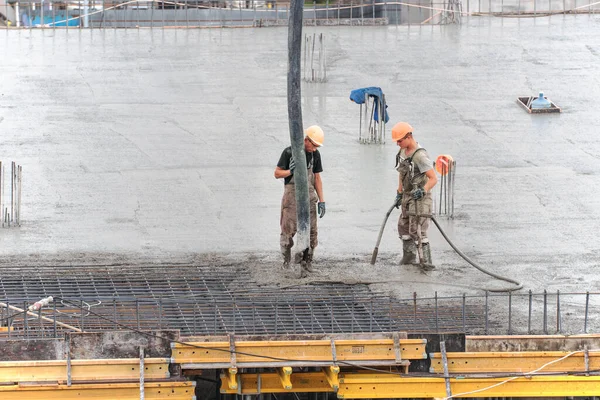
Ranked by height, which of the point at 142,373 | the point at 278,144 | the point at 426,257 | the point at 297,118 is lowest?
the point at 142,373

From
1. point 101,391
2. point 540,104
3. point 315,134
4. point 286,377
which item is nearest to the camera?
point 101,391

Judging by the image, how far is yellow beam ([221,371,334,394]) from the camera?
914cm

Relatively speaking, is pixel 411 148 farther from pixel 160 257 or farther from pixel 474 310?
pixel 160 257

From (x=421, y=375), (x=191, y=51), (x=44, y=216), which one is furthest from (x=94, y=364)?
(x=191, y=51)

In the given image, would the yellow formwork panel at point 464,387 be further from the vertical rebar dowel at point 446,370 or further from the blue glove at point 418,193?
the blue glove at point 418,193

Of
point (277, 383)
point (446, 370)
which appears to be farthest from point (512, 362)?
point (277, 383)

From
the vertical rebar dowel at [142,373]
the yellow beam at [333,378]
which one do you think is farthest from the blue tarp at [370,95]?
the vertical rebar dowel at [142,373]

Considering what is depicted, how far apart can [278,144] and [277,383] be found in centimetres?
851

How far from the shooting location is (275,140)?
17.6 metres

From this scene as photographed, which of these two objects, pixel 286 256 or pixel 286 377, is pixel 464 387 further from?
pixel 286 256

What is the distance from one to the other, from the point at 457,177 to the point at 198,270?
5.49m

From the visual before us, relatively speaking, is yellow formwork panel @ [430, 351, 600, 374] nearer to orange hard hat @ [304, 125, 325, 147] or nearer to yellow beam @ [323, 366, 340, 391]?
yellow beam @ [323, 366, 340, 391]

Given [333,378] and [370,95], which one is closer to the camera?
[333,378]

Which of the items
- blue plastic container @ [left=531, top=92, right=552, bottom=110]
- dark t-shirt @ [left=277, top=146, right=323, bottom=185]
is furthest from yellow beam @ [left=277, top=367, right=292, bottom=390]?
blue plastic container @ [left=531, top=92, right=552, bottom=110]
